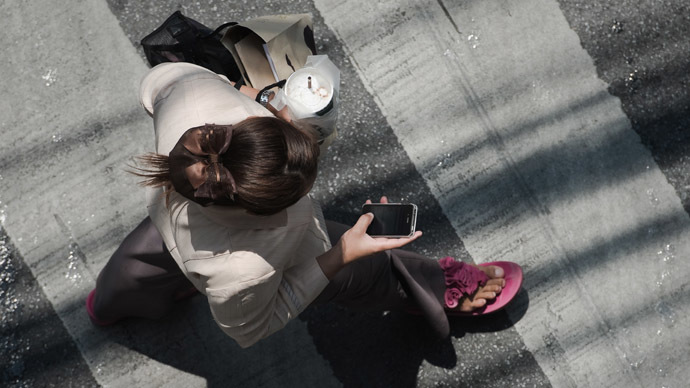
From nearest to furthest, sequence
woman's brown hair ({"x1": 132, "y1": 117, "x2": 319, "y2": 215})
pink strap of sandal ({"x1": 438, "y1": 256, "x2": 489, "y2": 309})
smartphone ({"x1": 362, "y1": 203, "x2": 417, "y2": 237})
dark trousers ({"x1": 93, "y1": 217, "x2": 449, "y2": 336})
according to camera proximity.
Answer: woman's brown hair ({"x1": 132, "y1": 117, "x2": 319, "y2": 215})
smartphone ({"x1": 362, "y1": 203, "x2": 417, "y2": 237})
dark trousers ({"x1": 93, "y1": 217, "x2": 449, "y2": 336})
pink strap of sandal ({"x1": 438, "y1": 256, "x2": 489, "y2": 309})

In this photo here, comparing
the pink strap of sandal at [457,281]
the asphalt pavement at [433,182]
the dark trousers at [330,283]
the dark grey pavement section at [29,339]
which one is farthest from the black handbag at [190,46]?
the dark grey pavement section at [29,339]

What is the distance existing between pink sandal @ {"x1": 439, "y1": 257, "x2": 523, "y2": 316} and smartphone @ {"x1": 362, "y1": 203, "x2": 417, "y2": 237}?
2.36ft

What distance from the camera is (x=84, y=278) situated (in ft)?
9.35

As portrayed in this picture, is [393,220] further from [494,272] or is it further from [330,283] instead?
[494,272]

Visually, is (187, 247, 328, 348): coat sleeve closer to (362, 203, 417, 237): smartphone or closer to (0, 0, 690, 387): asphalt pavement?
(362, 203, 417, 237): smartphone

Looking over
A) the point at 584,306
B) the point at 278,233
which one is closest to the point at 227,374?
the point at 278,233

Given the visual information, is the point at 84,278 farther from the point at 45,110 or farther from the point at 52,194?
the point at 45,110

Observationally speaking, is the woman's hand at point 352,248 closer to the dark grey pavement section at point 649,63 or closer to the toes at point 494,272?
the toes at point 494,272

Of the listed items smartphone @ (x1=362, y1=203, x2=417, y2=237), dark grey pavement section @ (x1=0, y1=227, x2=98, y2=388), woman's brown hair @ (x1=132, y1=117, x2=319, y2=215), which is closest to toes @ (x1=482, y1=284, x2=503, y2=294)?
smartphone @ (x1=362, y1=203, x2=417, y2=237)

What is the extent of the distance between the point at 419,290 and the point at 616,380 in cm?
108

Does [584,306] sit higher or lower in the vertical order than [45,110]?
lower

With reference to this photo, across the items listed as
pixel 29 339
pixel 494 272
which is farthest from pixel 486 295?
pixel 29 339

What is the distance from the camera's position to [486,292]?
8.92 feet

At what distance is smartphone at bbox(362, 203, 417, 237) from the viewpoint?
6.66ft
